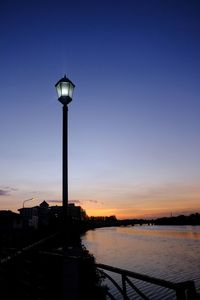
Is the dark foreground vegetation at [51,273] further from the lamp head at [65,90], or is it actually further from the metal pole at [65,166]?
the lamp head at [65,90]

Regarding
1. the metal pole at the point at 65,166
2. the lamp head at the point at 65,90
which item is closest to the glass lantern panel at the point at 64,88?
the lamp head at the point at 65,90

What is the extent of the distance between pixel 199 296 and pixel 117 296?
74.3 feet

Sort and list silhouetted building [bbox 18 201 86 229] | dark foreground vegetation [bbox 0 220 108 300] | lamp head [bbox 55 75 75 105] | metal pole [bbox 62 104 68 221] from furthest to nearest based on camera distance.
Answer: silhouetted building [bbox 18 201 86 229] → lamp head [bbox 55 75 75 105] → metal pole [bbox 62 104 68 221] → dark foreground vegetation [bbox 0 220 108 300]

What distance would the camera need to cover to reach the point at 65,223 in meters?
6.59

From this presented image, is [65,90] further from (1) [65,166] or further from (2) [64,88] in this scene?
(1) [65,166]

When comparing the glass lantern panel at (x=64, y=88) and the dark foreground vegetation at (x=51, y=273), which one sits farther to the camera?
the glass lantern panel at (x=64, y=88)

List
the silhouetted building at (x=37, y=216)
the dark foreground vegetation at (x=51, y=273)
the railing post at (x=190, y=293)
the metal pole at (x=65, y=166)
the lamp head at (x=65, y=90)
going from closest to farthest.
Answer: the railing post at (x=190, y=293) → the dark foreground vegetation at (x=51, y=273) → the metal pole at (x=65, y=166) → the lamp head at (x=65, y=90) → the silhouetted building at (x=37, y=216)

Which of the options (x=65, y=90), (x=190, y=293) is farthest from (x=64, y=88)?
(x=190, y=293)

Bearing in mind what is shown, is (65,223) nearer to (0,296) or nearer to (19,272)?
(0,296)

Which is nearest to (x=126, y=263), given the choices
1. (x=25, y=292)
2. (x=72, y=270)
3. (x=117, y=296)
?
(x=117, y=296)

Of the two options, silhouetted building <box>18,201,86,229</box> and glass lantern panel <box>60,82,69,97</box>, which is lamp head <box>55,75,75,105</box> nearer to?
glass lantern panel <box>60,82,69,97</box>

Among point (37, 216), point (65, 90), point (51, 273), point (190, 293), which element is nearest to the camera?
point (190, 293)

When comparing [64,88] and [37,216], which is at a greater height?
[64,88]

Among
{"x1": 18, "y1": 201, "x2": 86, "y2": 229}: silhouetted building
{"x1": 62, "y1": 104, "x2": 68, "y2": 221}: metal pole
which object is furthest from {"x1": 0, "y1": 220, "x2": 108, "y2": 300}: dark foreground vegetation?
{"x1": 18, "y1": 201, "x2": 86, "y2": 229}: silhouetted building
